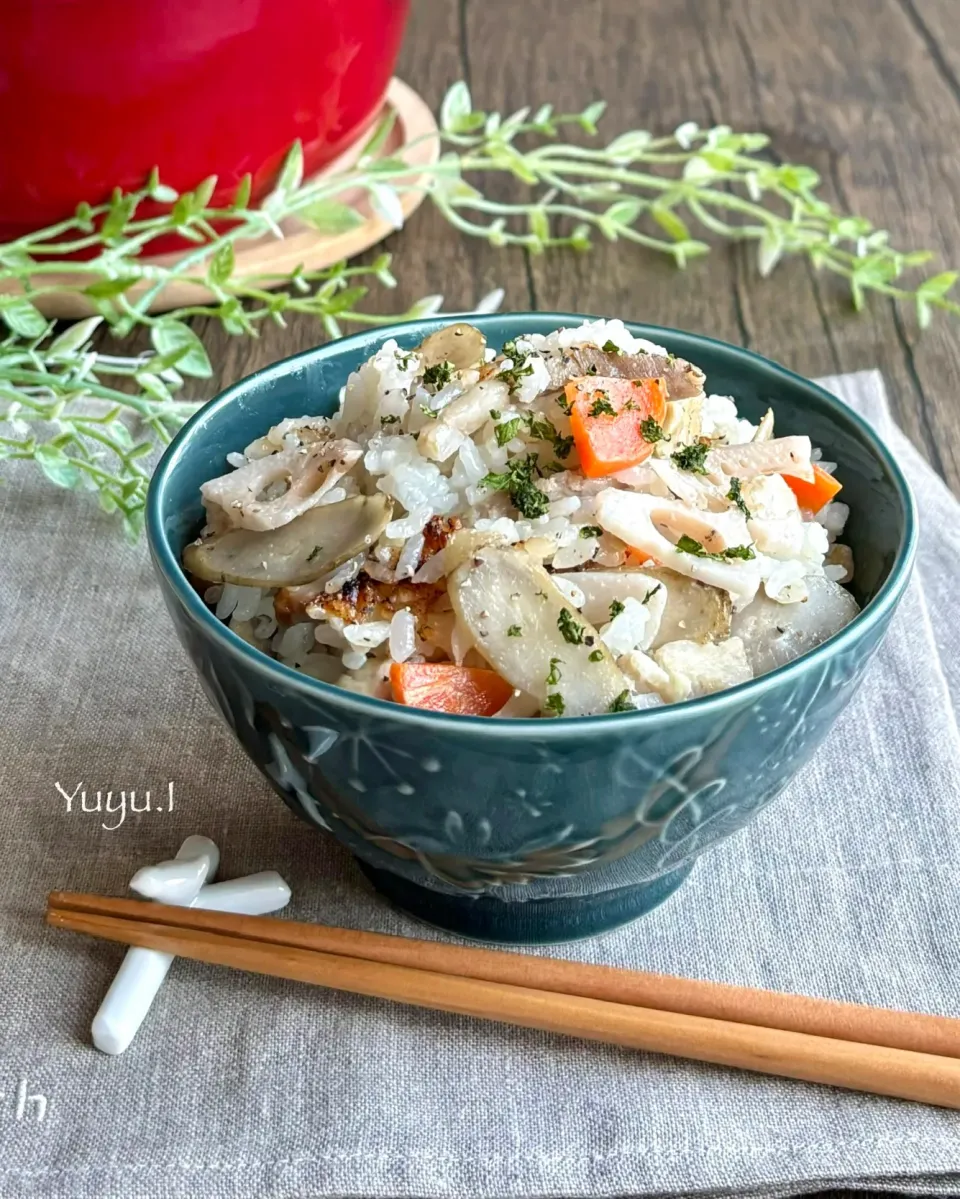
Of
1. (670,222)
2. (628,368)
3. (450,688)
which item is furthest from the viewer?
(670,222)

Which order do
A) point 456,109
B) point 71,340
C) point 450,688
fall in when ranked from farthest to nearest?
1. point 456,109
2. point 71,340
3. point 450,688

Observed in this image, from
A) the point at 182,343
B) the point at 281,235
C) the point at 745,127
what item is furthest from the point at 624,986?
the point at 745,127

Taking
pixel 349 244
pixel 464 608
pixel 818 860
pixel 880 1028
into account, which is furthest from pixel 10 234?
pixel 880 1028

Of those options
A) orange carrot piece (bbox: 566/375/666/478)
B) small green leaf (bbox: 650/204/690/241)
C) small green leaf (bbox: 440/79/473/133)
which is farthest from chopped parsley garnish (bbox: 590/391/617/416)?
small green leaf (bbox: 650/204/690/241)

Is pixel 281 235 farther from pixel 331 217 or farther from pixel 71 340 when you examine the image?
pixel 71 340

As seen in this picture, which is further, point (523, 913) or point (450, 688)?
point (523, 913)

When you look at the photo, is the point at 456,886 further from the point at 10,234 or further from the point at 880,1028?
the point at 10,234
